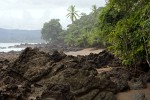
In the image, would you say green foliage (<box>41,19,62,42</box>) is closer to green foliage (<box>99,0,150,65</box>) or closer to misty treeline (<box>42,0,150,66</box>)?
misty treeline (<box>42,0,150,66</box>)

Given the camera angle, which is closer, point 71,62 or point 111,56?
point 71,62

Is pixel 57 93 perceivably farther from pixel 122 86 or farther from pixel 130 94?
pixel 122 86

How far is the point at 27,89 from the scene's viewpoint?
17.5 m

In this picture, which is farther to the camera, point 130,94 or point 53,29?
point 53,29

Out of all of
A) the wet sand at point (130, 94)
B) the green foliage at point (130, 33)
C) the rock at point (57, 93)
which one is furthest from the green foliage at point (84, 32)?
the rock at point (57, 93)

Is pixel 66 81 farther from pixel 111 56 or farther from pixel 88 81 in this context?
pixel 111 56

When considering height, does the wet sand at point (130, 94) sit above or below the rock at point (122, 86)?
below

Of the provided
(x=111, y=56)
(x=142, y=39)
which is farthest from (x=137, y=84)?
(x=111, y=56)

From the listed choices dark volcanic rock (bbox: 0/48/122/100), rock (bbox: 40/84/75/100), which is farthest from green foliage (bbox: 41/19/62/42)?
rock (bbox: 40/84/75/100)

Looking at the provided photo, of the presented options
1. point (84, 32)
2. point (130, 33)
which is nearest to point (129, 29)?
point (130, 33)

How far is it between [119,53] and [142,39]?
4599mm

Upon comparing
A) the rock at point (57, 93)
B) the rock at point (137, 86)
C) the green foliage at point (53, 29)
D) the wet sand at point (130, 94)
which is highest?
the green foliage at point (53, 29)

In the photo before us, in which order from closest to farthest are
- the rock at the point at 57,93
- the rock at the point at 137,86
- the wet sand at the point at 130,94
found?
1. the rock at the point at 57,93
2. the wet sand at the point at 130,94
3. the rock at the point at 137,86

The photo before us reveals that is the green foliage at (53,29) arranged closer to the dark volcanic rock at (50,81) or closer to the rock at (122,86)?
the dark volcanic rock at (50,81)
